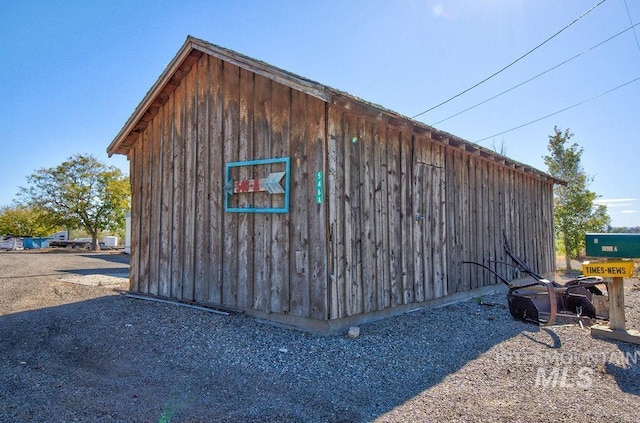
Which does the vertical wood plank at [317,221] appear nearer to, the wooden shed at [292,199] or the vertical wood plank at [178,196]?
the wooden shed at [292,199]

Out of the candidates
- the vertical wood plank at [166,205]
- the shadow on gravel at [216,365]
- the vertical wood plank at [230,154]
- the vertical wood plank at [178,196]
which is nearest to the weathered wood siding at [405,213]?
the shadow on gravel at [216,365]

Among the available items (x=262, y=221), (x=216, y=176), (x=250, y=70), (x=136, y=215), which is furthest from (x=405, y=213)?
(x=136, y=215)

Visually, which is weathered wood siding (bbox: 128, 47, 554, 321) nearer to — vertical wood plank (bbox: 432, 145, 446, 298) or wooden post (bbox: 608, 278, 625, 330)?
vertical wood plank (bbox: 432, 145, 446, 298)

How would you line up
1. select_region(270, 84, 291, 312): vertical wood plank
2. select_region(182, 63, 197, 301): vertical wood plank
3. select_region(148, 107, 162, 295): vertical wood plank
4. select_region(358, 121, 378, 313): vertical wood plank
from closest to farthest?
select_region(270, 84, 291, 312): vertical wood plank, select_region(358, 121, 378, 313): vertical wood plank, select_region(182, 63, 197, 301): vertical wood plank, select_region(148, 107, 162, 295): vertical wood plank

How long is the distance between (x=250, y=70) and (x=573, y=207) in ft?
54.7

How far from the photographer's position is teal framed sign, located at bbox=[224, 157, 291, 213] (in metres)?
6.05

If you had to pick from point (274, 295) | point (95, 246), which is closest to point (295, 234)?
point (274, 295)

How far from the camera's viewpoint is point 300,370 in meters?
4.30

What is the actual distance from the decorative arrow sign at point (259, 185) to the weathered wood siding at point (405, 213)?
37.4 inches

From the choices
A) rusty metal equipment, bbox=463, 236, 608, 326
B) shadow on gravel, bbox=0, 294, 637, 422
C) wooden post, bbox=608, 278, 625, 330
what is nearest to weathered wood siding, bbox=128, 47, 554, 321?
shadow on gravel, bbox=0, 294, 637, 422

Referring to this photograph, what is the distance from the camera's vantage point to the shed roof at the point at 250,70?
5430mm

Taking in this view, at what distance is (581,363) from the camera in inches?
179

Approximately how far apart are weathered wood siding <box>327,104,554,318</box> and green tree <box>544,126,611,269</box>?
28.0 feet

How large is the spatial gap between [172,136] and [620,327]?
8.47m
